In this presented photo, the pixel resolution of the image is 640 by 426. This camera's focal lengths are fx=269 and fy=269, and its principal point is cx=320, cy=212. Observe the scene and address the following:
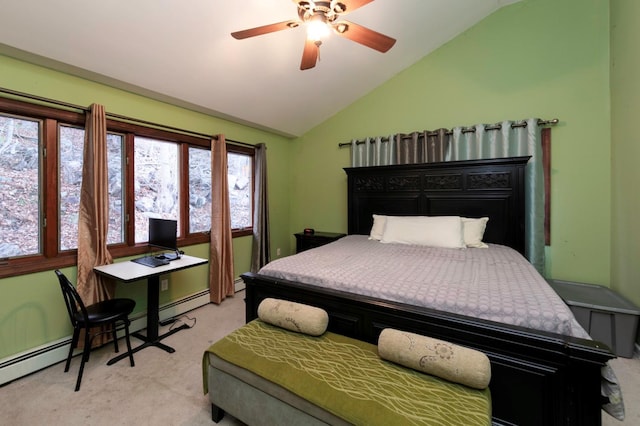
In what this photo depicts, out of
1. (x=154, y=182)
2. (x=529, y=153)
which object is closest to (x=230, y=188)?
(x=154, y=182)

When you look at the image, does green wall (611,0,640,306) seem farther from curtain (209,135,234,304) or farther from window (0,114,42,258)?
window (0,114,42,258)

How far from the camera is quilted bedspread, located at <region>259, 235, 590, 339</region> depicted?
1.30m

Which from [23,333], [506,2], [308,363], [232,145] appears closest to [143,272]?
[23,333]

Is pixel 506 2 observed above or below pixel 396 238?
above

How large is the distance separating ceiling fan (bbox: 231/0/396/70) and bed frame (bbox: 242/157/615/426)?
1.67m

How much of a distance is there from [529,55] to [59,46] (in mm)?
4280

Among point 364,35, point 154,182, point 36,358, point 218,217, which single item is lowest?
point 36,358

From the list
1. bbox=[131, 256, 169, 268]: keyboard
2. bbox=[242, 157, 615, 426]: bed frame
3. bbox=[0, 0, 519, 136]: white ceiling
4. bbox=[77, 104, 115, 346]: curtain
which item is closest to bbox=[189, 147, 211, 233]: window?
bbox=[0, 0, 519, 136]: white ceiling

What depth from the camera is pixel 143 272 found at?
2188 millimetres

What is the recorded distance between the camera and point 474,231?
2820 mm

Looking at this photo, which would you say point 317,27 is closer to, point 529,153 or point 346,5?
point 346,5

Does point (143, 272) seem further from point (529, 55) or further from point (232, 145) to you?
point (529, 55)

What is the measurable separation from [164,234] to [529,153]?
3775 millimetres

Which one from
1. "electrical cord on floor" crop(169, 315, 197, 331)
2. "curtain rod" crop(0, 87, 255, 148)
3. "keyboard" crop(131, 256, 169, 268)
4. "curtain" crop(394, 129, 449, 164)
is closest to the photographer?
"curtain rod" crop(0, 87, 255, 148)
